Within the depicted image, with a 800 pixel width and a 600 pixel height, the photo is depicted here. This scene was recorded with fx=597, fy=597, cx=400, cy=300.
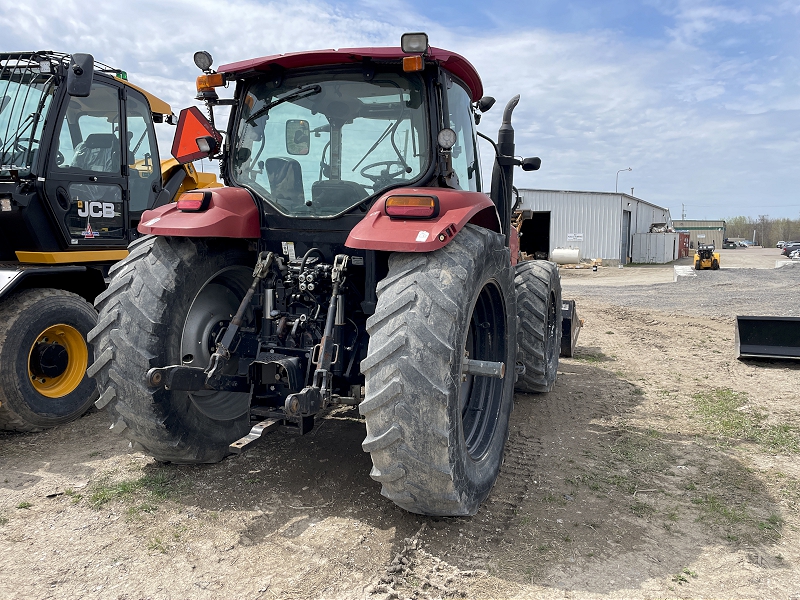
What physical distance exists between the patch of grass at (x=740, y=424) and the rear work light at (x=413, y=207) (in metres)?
3.24

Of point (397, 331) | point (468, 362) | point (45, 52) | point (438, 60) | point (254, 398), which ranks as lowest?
point (254, 398)

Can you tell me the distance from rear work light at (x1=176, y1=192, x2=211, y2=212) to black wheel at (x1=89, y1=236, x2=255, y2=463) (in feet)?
0.63

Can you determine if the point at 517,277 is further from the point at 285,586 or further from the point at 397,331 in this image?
the point at 285,586

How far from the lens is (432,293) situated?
9.10 feet

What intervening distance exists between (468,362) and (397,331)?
19.8 inches

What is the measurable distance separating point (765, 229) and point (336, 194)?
11398 cm

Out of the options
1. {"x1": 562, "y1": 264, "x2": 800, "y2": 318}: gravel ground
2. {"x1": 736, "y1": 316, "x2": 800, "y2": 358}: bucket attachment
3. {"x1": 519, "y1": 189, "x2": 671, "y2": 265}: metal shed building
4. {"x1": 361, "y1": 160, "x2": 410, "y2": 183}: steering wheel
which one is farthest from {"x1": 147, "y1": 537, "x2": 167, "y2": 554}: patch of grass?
{"x1": 519, "y1": 189, "x2": 671, "y2": 265}: metal shed building

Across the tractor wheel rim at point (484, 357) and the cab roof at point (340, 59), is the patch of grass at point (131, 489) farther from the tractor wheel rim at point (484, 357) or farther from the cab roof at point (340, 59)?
the cab roof at point (340, 59)

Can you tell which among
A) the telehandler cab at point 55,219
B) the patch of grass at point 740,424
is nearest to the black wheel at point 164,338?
the telehandler cab at point 55,219

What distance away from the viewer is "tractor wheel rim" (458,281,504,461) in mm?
3691

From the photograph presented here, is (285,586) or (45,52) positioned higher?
(45,52)

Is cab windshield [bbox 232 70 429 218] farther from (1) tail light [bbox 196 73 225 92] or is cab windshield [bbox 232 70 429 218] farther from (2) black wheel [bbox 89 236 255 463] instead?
(2) black wheel [bbox 89 236 255 463]

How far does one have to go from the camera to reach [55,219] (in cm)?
505

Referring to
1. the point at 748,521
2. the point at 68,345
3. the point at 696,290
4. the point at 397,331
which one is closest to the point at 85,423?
the point at 68,345
